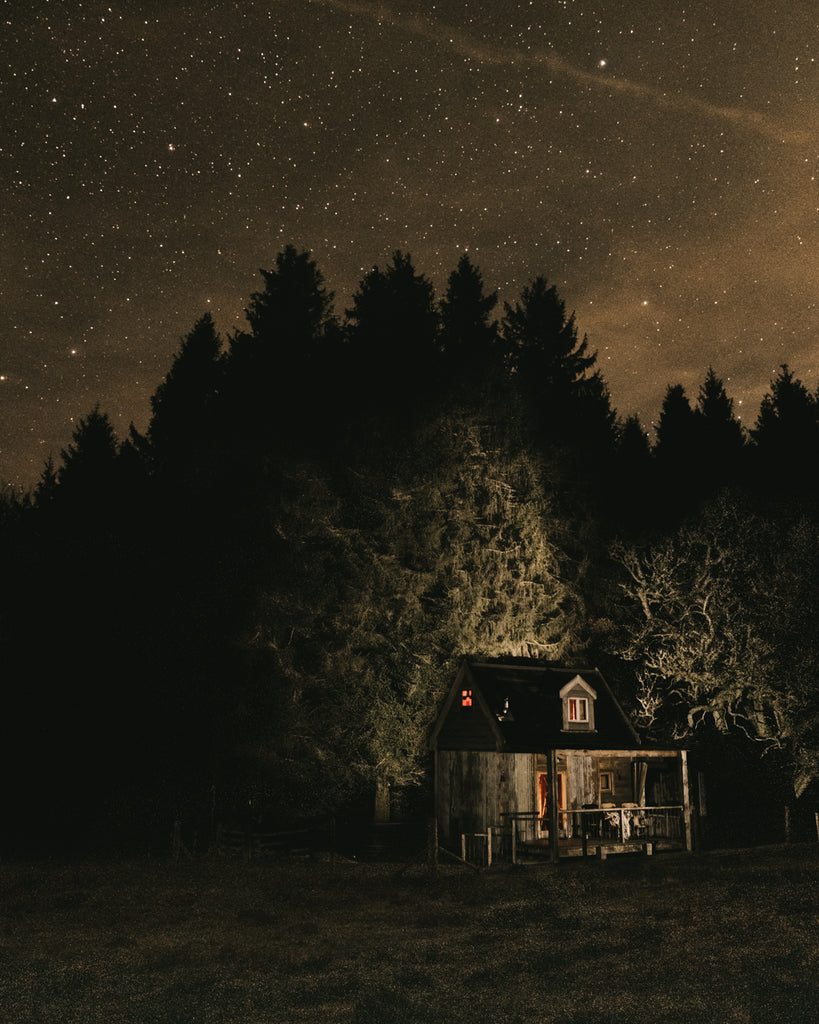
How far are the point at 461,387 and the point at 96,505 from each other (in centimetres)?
1921

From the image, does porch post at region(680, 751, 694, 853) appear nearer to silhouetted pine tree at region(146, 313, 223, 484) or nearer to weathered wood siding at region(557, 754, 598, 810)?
weathered wood siding at region(557, 754, 598, 810)

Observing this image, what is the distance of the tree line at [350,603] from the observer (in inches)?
1169

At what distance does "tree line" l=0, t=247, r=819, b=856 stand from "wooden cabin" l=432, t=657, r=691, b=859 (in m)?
3.66

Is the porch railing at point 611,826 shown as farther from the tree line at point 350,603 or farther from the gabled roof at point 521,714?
the tree line at point 350,603

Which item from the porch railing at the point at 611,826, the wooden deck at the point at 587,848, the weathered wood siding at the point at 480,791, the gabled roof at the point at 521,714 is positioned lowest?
the wooden deck at the point at 587,848

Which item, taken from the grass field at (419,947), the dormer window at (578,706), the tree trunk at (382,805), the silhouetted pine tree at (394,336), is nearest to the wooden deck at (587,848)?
the dormer window at (578,706)

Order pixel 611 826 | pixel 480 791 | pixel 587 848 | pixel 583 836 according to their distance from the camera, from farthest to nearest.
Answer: pixel 611 826
pixel 480 791
pixel 587 848
pixel 583 836

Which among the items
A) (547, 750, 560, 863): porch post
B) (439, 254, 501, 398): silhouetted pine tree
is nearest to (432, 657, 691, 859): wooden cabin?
(547, 750, 560, 863): porch post

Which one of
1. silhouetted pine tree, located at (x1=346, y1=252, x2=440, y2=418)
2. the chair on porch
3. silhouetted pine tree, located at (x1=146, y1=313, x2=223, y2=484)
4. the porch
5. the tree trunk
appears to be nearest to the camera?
the porch

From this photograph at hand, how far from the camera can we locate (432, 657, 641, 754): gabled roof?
2458 centimetres

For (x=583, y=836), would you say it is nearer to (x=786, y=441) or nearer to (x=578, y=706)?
(x=578, y=706)

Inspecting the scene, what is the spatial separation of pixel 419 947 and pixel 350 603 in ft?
62.5

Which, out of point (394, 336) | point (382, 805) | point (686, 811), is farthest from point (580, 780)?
point (394, 336)

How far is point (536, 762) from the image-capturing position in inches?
1084
